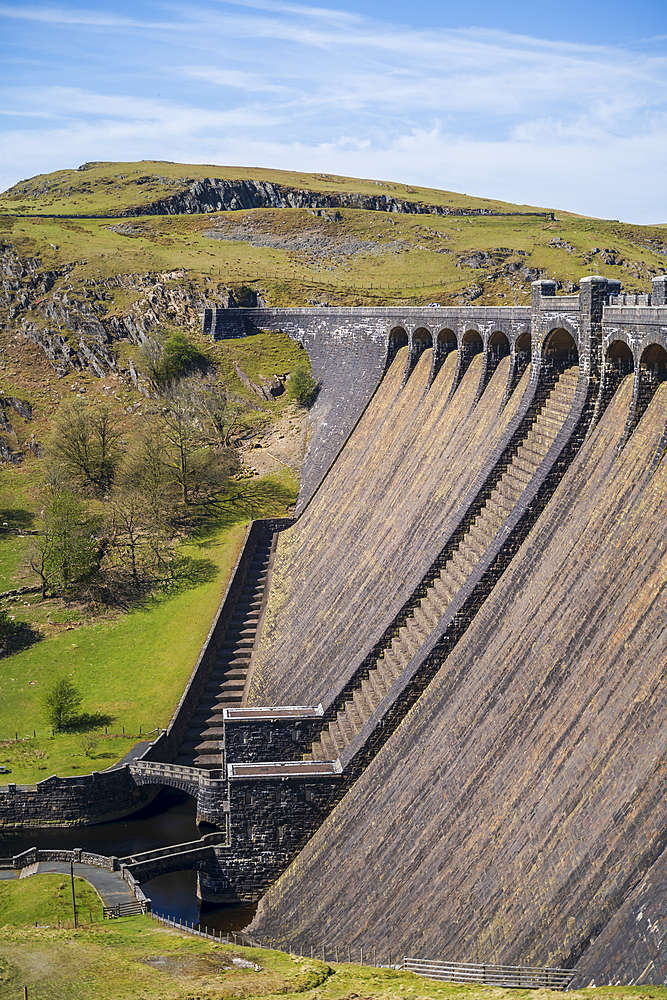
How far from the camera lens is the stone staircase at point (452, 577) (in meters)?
48.4

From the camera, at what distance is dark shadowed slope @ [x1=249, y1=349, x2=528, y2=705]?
55.1m

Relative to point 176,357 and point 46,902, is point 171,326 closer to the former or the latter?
point 176,357

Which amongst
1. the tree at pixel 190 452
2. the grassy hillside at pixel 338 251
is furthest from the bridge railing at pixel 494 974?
the grassy hillside at pixel 338 251

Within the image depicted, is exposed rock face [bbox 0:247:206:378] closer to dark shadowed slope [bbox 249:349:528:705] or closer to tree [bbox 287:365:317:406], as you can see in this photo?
tree [bbox 287:365:317:406]

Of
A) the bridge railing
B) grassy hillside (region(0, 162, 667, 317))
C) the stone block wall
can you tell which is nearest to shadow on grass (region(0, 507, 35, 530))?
grassy hillside (region(0, 162, 667, 317))

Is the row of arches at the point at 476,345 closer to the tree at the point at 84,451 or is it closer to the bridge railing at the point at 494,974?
the bridge railing at the point at 494,974

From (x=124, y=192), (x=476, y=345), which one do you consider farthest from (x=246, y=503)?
(x=124, y=192)

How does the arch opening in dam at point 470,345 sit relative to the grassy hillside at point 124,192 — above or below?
below

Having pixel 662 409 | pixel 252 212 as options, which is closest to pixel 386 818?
pixel 662 409

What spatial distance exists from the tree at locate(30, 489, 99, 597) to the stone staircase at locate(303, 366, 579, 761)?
1356 inches

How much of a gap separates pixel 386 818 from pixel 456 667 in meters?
7.35

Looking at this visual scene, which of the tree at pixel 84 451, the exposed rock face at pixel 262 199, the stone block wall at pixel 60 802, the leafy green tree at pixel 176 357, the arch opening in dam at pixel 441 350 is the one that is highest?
the exposed rock face at pixel 262 199

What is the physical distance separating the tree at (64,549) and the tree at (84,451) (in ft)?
36.9

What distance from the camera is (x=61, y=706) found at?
62.2 meters
